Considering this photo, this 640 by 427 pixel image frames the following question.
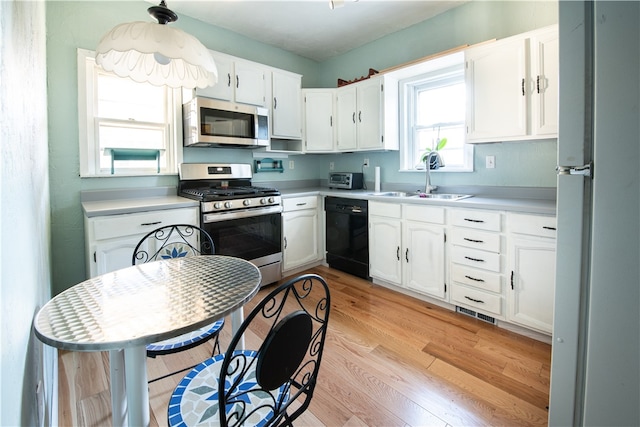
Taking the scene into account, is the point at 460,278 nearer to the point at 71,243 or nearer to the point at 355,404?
the point at 355,404

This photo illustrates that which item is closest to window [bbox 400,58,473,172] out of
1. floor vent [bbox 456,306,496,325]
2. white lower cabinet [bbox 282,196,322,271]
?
white lower cabinet [bbox 282,196,322,271]

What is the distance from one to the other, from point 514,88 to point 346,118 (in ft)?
5.57

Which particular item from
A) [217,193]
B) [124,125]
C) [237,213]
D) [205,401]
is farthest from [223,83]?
[205,401]

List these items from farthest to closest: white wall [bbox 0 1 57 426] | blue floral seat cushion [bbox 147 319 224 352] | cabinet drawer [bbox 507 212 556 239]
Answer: cabinet drawer [bbox 507 212 556 239]
blue floral seat cushion [bbox 147 319 224 352]
white wall [bbox 0 1 57 426]

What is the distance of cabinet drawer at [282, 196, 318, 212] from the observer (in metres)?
3.21

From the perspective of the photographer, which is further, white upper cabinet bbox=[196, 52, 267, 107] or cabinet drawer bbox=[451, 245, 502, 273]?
white upper cabinet bbox=[196, 52, 267, 107]

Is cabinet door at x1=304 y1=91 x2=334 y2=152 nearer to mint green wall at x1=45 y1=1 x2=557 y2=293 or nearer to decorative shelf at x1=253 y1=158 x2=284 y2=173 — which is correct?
decorative shelf at x1=253 y1=158 x2=284 y2=173

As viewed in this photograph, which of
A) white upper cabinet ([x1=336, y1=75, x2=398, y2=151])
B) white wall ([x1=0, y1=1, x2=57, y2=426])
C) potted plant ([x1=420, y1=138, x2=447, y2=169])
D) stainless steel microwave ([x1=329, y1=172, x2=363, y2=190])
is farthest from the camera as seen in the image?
stainless steel microwave ([x1=329, y1=172, x2=363, y2=190])

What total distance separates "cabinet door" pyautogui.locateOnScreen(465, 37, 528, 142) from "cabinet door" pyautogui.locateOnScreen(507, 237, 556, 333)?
82 centimetres

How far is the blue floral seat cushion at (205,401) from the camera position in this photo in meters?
0.91

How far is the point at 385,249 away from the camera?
2.94 m

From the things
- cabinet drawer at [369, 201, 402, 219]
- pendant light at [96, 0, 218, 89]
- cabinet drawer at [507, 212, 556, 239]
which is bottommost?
cabinet drawer at [507, 212, 556, 239]

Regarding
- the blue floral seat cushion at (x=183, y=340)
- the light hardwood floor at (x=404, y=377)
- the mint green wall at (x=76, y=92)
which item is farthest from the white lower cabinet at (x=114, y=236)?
the blue floral seat cushion at (x=183, y=340)

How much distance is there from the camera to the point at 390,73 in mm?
3070
